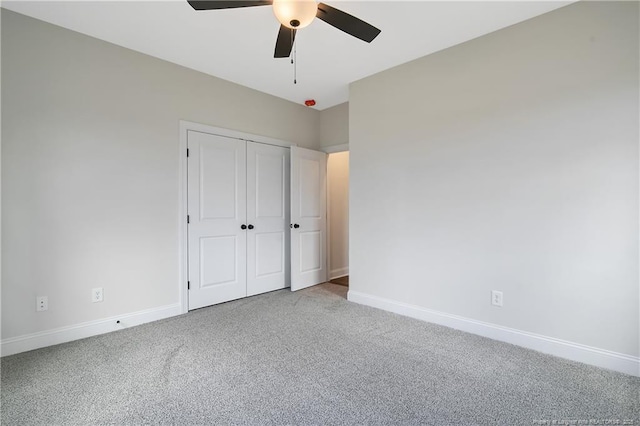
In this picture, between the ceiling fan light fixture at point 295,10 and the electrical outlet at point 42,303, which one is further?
the electrical outlet at point 42,303

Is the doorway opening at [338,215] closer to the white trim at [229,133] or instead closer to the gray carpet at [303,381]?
the white trim at [229,133]

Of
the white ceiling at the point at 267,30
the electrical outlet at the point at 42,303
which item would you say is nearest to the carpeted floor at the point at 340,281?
the white ceiling at the point at 267,30

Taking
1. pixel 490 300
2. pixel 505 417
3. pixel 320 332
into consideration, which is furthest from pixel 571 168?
pixel 320 332

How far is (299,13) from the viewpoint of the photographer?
5.22 feet

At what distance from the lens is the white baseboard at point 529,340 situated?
6.66 feet

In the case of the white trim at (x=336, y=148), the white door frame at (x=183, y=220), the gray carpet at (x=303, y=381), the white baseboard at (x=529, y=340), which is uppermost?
the white trim at (x=336, y=148)

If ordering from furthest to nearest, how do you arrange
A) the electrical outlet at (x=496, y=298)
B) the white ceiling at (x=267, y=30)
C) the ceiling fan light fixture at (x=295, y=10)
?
the electrical outlet at (x=496, y=298), the white ceiling at (x=267, y=30), the ceiling fan light fixture at (x=295, y=10)

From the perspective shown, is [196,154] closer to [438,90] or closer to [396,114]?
[396,114]

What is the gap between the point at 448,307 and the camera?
2826mm

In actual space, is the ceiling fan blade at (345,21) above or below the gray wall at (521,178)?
above

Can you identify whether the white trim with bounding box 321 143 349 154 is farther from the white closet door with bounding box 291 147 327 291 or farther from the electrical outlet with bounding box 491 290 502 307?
the electrical outlet with bounding box 491 290 502 307

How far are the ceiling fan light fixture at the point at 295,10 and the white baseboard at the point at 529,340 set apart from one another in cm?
271

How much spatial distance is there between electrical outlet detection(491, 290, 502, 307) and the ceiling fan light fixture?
2.53 m

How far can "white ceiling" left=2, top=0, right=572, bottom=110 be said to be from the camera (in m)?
2.22
